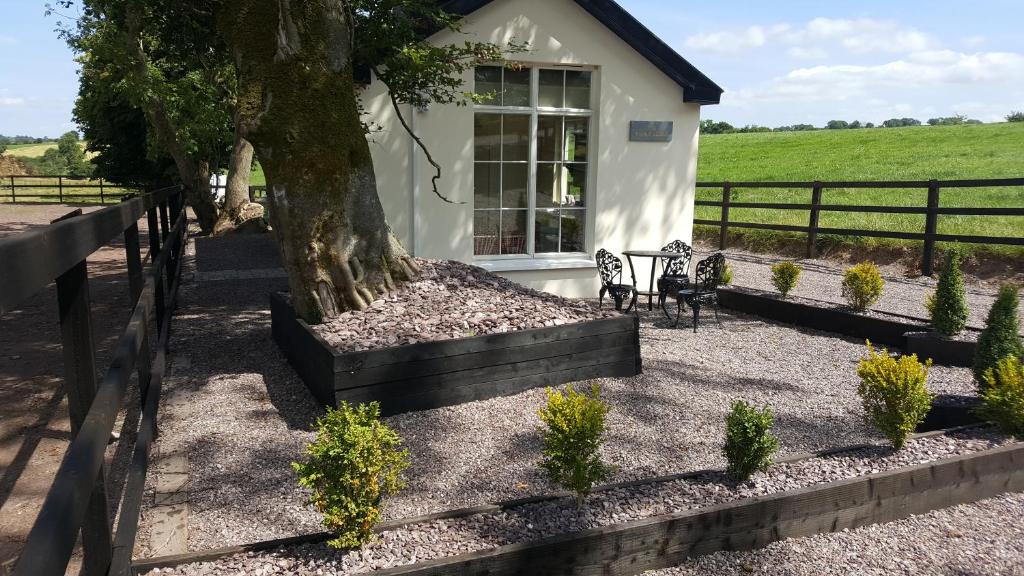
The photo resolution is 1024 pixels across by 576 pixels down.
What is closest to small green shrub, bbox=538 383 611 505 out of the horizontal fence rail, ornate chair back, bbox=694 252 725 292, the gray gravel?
the gray gravel

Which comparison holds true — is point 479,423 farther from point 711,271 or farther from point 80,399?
point 711,271

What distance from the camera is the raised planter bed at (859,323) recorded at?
6.56 m

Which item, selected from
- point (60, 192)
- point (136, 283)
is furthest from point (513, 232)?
Answer: point (60, 192)

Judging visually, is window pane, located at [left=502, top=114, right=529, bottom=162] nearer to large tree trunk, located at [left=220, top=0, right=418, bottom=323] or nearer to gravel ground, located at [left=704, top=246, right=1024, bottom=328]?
large tree trunk, located at [left=220, top=0, right=418, bottom=323]

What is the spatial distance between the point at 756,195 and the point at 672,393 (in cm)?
1913

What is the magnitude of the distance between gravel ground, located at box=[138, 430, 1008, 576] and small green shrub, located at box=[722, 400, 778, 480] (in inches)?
3.4

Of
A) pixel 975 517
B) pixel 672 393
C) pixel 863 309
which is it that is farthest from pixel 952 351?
pixel 975 517

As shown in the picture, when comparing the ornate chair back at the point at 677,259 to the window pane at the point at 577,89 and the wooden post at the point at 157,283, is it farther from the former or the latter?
the wooden post at the point at 157,283

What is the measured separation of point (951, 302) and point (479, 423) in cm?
489

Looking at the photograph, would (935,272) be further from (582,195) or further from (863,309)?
(582,195)

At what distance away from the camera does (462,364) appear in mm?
5090

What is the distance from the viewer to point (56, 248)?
1474mm

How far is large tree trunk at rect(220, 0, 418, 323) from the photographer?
545 cm

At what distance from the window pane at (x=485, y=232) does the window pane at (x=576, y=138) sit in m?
1.38
